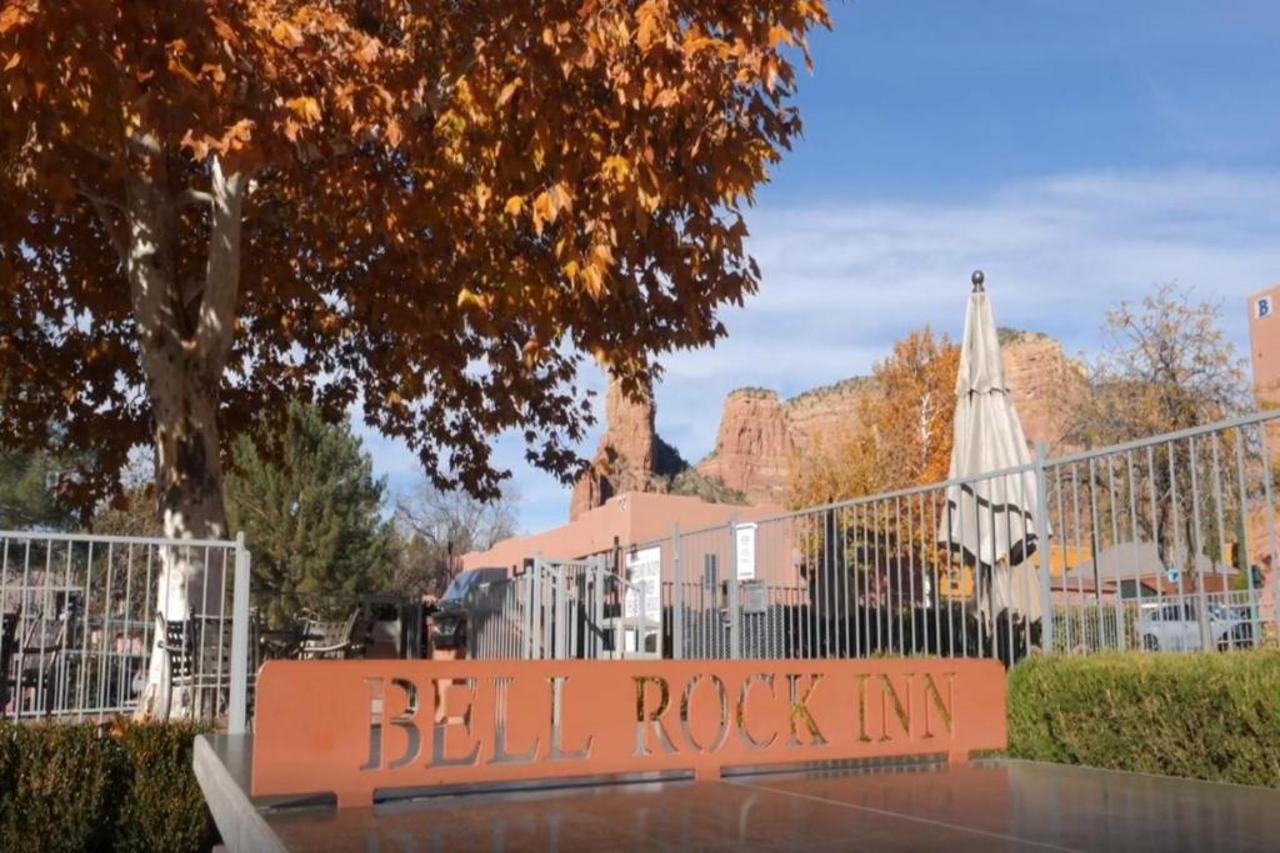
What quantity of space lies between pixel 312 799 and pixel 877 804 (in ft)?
8.06

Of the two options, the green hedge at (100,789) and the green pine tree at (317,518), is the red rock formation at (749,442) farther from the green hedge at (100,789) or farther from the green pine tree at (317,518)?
the green hedge at (100,789)

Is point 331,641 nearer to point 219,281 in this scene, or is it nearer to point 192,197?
point 219,281

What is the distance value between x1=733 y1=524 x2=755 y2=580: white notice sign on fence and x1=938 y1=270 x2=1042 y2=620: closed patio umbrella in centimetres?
198

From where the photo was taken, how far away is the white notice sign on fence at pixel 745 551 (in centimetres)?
1163

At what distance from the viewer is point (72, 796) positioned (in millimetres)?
8180

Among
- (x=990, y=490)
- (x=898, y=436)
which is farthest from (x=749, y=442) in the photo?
(x=990, y=490)

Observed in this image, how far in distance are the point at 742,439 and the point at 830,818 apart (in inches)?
4945

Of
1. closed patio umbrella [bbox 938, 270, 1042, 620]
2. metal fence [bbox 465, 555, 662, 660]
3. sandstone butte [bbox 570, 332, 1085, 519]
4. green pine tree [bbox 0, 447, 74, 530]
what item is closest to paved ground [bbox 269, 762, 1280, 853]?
closed patio umbrella [bbox 938, 270, 1042, 620]

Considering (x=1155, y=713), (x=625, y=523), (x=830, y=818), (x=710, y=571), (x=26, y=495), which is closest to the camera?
(x=830, y=818)

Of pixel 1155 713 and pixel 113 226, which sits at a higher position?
pixel 113 226

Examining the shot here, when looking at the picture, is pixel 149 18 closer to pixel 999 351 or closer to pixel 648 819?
pixel 648 819

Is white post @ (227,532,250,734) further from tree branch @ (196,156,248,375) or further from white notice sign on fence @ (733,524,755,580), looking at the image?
white notice sign on fence @ (733,524,755,580)

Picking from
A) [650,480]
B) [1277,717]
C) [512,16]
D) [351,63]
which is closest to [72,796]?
[351,63]

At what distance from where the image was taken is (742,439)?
427 ft
